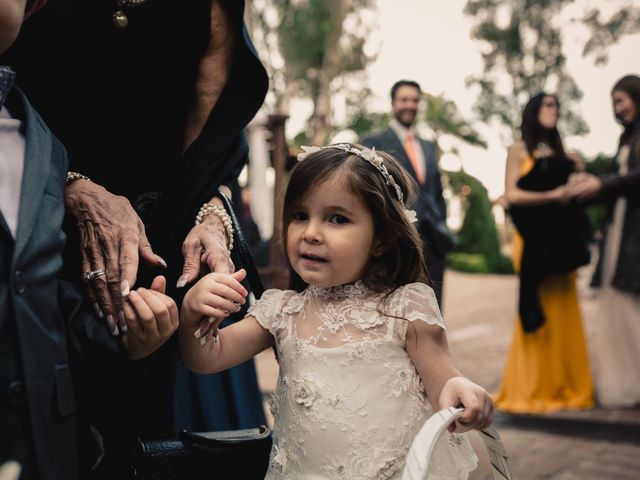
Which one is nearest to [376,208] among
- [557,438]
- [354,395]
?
[354,395]

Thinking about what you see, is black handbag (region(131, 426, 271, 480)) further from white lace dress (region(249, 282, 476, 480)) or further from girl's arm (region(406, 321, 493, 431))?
girl's arm (region(406, 321, 493, 431))

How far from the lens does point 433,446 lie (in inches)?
48.5

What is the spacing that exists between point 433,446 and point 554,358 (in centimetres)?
462

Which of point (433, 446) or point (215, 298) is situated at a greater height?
point (215, 298)

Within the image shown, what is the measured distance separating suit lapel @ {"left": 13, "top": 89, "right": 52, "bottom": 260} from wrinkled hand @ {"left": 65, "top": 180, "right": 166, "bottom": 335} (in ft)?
0.65

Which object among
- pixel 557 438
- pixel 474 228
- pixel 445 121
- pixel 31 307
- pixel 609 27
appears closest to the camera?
pixel 31 307

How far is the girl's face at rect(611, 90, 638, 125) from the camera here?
5.23 metres

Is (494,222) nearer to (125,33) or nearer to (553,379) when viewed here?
(553,379)

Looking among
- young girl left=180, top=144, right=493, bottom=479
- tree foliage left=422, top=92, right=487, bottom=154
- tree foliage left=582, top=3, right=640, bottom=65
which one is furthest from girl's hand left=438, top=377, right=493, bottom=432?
tree foliage left=582, top=3, right=640, bottom=65

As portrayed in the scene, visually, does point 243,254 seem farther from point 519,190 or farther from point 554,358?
point 554,358

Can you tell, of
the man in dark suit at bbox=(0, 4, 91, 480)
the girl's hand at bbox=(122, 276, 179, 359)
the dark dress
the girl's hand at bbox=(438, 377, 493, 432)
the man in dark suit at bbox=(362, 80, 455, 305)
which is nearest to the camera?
the man in dark suit at bbox=(0, 4, 91, 480)

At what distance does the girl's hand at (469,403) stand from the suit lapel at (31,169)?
2.96 feet

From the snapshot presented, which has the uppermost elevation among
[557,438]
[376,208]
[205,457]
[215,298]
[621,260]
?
[376,208]

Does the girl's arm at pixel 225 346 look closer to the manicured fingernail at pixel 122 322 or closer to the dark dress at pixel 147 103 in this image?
the dark dress at pixel 147 103
